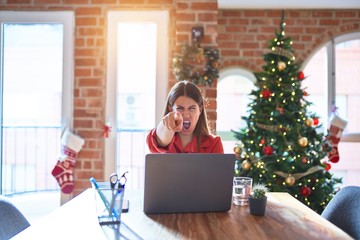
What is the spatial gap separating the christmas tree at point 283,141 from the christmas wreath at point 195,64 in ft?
1.62

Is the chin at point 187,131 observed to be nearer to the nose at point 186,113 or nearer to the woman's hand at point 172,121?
the nose at point 186,113

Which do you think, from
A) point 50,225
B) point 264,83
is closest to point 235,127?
point 264,83

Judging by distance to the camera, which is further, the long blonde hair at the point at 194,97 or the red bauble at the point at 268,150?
the red bauble at the point at 268,150

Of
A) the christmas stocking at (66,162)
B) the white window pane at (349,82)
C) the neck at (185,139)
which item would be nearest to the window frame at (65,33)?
the christmas stocking at (66,162)

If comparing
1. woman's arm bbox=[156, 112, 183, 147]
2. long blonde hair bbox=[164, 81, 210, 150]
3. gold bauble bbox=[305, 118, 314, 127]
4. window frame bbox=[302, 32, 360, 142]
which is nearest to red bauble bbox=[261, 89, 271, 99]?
gold bauble bbox=[305, 118, 314, 127]

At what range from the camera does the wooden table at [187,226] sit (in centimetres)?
105

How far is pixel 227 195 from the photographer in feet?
4.29

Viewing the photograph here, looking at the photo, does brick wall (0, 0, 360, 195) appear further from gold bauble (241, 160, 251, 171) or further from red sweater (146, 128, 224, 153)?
red sweater (146, 128, 224, 153)

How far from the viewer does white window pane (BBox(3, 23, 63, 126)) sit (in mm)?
3328

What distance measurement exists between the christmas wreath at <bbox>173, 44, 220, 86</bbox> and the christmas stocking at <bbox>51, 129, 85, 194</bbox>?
110 cm

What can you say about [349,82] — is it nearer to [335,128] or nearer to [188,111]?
[335,128]

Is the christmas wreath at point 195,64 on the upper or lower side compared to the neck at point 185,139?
upper

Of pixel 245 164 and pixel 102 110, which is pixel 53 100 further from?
pixel 245 164

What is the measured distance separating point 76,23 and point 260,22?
1.99m
